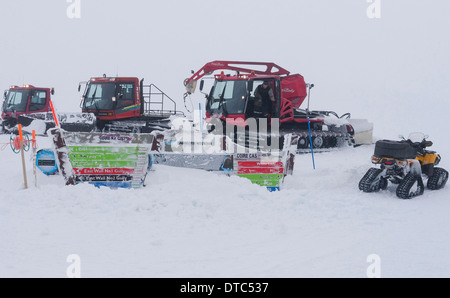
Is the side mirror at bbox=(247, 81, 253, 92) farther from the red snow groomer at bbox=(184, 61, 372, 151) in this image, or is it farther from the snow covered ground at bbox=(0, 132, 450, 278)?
the snow covered ground at bbox=(0, 132, 450, 278)

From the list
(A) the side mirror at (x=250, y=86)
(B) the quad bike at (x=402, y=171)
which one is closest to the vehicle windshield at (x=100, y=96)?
(A) the side mirror at (x=250, y=86)

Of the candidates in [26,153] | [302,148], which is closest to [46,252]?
[26,153]

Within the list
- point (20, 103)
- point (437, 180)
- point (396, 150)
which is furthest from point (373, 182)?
point (20, 103)

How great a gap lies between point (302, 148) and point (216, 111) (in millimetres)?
3054

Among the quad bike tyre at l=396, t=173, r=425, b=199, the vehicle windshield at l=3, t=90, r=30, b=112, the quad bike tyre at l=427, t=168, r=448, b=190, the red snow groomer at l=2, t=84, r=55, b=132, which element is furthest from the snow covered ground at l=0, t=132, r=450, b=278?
the vehicle windshield at l=3, t=90, r=30, b=112

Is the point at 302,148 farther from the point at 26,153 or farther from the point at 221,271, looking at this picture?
the point at 221,271

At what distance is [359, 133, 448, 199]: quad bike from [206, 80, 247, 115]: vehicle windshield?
5454mm

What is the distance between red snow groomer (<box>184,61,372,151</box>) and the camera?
12945 millimetres

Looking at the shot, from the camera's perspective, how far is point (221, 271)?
432 cm

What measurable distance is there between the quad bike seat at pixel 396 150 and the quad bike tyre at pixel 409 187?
374 mm

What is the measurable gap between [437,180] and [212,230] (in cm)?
502

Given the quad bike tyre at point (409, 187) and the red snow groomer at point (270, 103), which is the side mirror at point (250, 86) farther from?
the quad bike tyre at point (409, 187)

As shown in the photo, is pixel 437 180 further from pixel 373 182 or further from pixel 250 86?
pixel 250 86

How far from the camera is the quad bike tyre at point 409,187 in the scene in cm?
750
